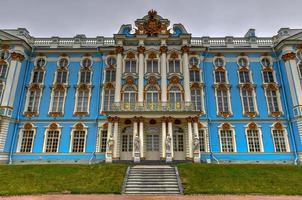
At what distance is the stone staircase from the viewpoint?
14.2 metres

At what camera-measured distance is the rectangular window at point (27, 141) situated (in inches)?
985

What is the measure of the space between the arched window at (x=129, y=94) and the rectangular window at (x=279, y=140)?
51.0 ft

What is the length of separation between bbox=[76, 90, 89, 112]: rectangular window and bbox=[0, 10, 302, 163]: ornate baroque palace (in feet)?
0.40

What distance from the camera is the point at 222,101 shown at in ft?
88.5

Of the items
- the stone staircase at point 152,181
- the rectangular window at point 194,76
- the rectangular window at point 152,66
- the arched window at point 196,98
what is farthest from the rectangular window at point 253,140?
the rectangular window at point 152,66

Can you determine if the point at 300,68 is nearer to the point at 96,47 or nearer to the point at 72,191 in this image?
the point at 96,47

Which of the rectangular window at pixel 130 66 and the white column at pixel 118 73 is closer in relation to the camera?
the white column at pixel 118 73

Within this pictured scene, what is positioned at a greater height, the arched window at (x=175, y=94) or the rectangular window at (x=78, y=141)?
the arched window at (x=175, y=94)

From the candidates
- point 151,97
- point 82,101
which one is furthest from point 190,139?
point 82,101

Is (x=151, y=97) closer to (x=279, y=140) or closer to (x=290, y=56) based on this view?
(x=279, y=140)

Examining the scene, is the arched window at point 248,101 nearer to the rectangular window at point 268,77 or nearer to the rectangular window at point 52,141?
the rectangular window at point 268,77

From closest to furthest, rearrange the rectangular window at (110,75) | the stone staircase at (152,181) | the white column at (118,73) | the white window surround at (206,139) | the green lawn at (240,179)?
the green lawn at (240,179) < the stone staircase at (152,181) < the white window surround at (206,139) < the white column at (118,73) < the rectangular window at (110,75)

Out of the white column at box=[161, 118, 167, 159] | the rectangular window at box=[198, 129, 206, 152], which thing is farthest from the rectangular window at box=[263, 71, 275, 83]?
the white column at box=[161, 118, 167, 159]

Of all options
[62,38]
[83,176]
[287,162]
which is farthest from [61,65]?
[287,162]
